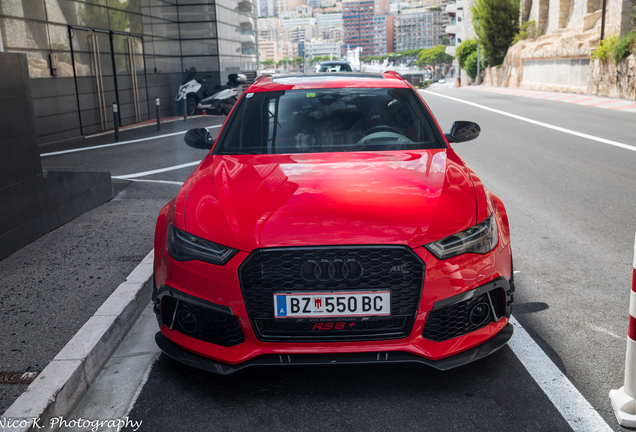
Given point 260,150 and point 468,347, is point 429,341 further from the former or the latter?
point 260,150

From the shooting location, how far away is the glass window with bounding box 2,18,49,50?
42.8 feet

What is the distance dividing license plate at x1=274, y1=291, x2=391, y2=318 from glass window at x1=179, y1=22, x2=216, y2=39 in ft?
80.9

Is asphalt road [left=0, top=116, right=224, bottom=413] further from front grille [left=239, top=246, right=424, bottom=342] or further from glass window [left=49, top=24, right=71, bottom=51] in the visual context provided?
glass window [left=49, top=24, right=71, bottom=51]

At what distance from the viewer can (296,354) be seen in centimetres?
267

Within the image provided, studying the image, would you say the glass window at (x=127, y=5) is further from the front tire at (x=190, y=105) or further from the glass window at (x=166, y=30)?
the front tire at (x=190, y=105)

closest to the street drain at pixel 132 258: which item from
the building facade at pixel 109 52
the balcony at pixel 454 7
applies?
the building facade at pixel 109 52

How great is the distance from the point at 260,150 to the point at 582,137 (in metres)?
10.3

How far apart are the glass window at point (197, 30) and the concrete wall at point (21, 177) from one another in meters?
21.0

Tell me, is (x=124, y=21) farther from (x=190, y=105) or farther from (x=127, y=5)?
(x=190, y=105)

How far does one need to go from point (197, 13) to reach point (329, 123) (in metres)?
23.6

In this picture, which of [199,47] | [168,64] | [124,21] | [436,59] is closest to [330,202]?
[124,21]

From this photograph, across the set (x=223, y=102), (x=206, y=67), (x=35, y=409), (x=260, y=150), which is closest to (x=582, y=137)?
(x=260, y=150)

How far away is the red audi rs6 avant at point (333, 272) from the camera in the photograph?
262 cm

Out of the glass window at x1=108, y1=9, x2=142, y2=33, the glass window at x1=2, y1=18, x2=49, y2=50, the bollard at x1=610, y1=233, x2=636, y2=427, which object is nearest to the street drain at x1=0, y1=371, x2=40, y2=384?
the bollard at x1=610, y1=233, x2=636, y2=427
